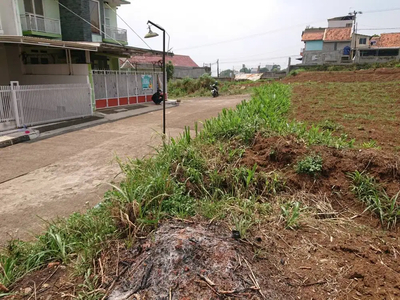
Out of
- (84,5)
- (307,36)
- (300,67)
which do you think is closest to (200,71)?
(300,67)

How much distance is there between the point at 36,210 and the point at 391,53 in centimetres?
5438

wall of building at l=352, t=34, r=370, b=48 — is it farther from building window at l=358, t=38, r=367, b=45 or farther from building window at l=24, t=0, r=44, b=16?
building window at l=24, t=0, r=44, b=16

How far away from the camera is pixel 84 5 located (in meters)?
19.2

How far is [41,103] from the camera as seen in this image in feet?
33.1

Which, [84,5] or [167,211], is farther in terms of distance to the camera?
[84,5]

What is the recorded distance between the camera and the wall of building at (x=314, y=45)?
50.8m

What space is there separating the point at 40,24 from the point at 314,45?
153ft

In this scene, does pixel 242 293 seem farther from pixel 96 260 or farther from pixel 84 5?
pixel 84 5

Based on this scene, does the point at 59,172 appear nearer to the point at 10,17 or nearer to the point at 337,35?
the point at 10,17

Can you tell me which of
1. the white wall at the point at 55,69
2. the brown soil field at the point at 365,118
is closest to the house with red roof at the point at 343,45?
the brown soil field at the point at 365,118

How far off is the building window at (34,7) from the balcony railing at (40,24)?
0.41 m

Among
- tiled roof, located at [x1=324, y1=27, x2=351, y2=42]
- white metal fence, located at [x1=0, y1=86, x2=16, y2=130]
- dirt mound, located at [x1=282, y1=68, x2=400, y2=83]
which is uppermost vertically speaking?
tiled roof, located at [x1=324, y1=27, x2=351, y2=42]

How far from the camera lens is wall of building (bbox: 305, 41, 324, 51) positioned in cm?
5075

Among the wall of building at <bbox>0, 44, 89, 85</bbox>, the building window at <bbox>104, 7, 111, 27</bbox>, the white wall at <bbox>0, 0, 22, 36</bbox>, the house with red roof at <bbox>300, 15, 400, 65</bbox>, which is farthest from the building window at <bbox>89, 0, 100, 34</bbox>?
the house with red roof at <bbox>300, 15, 400, 65</bbox>
